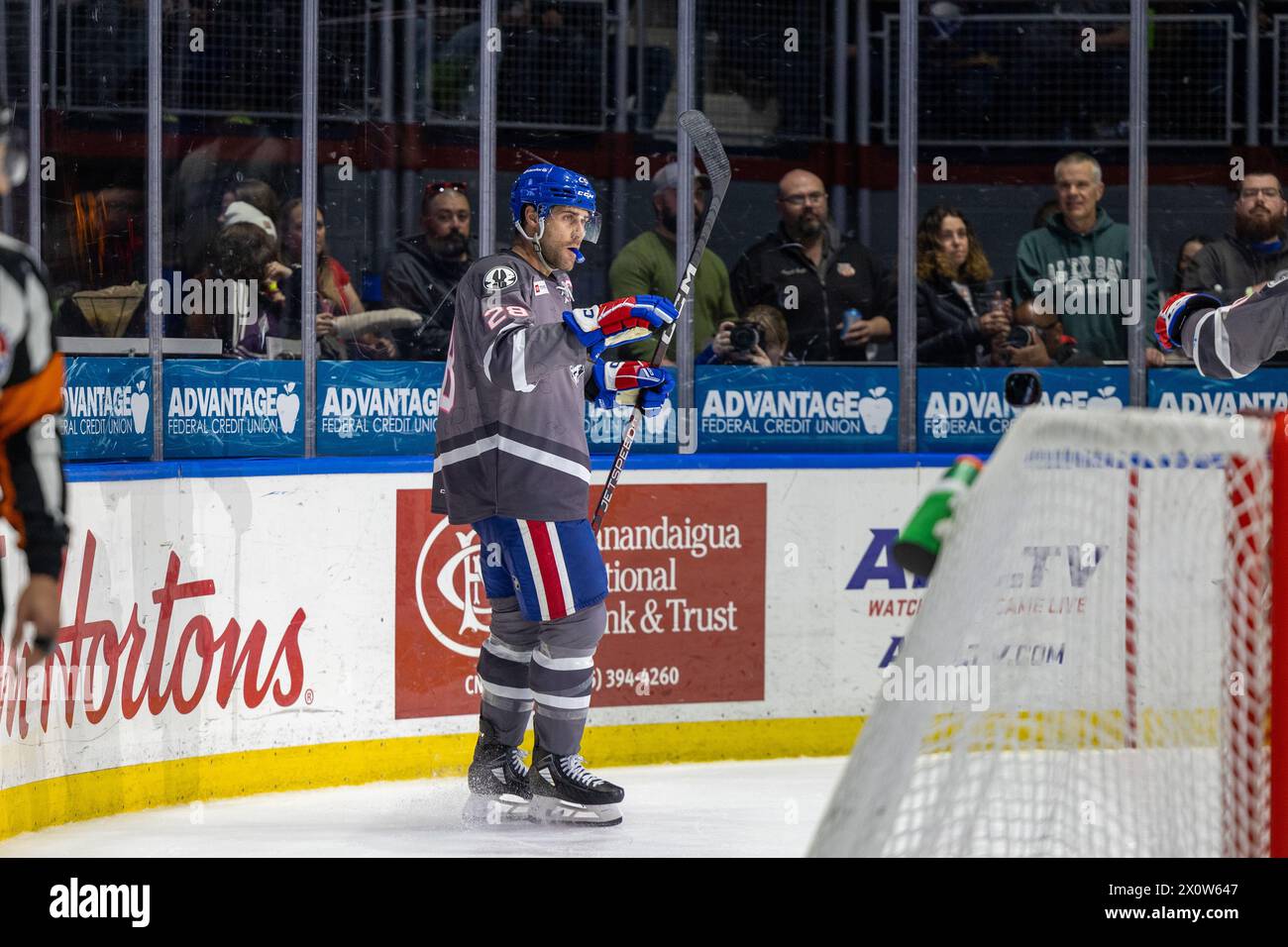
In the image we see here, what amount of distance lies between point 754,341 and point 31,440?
120 inches

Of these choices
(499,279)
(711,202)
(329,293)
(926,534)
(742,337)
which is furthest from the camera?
(742,337)

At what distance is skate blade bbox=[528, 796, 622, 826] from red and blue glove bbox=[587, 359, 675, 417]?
0.92 m

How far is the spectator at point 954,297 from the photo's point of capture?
5.26 m

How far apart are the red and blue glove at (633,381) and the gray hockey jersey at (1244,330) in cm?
117

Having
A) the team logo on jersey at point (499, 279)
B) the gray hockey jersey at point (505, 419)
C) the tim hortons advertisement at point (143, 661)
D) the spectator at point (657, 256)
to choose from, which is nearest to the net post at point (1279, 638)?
the gray hockey jersey at point (505, 419)

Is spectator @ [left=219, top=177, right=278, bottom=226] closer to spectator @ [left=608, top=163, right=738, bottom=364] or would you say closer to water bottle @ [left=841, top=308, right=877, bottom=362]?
spectator @ [left=608, top=163, right=738, bottom=364]

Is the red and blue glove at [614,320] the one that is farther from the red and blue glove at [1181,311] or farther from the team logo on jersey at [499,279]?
the red and blue glove at [1181,311]

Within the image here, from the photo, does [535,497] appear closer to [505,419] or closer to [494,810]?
[505,419]

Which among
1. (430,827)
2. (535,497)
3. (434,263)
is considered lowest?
(430,827)

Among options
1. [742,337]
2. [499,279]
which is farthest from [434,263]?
[499,279]

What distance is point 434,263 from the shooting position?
16.0ft

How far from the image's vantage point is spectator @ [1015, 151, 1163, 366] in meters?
5.30
